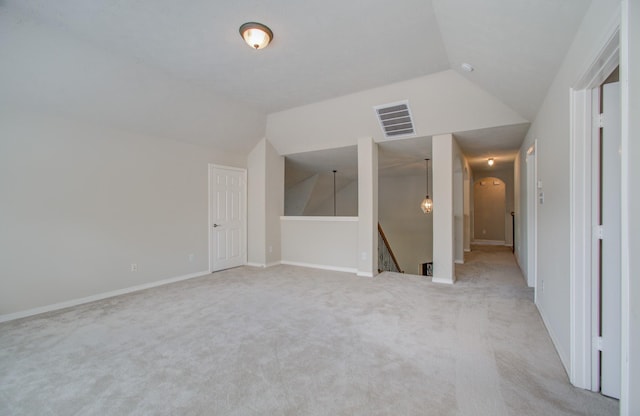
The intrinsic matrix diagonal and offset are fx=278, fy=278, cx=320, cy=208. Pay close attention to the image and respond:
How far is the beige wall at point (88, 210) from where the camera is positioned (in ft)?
9.98

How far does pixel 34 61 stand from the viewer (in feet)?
8.96

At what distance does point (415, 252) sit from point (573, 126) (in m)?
7.01

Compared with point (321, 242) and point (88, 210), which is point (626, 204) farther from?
point (88, 210)

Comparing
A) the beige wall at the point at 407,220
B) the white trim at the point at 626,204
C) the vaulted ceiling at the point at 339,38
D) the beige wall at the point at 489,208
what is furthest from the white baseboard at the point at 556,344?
the beige wall at the point at 489,208

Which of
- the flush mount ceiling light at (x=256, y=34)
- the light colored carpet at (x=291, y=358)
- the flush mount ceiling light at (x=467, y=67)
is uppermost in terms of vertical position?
the flush mount ceiling light at (x=256, y=34)

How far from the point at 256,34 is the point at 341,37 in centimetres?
82

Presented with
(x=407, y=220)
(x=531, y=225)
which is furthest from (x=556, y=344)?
(x=407, y=220)

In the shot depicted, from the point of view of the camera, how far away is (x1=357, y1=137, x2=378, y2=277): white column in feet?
15.6

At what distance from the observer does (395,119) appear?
14.0 feet

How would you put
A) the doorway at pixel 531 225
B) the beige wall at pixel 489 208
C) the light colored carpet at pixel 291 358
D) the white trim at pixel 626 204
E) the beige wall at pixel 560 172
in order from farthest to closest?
the beige wall at pixel 489 208 < the doorway at pixel 531 225 < the light colored carpet at pixel 291 358 < the beige wall at pixel 560 172 < the white trim at pixel 626 204

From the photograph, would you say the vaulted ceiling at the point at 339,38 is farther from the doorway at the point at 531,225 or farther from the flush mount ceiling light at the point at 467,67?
the doorway at the point at 531,225

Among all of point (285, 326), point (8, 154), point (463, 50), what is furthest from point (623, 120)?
point (8, 154)

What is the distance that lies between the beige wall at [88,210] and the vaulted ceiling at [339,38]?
1.34 meters

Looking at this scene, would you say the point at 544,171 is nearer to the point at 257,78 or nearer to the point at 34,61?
the point at 257,78
